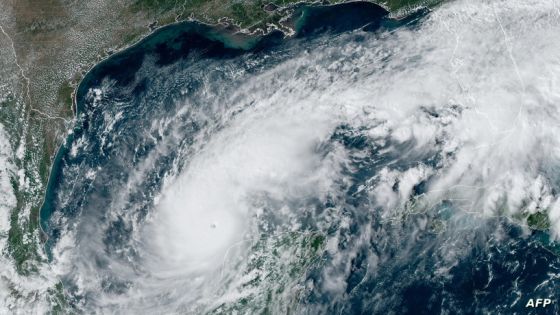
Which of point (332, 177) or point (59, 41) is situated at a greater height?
point (59, 41)

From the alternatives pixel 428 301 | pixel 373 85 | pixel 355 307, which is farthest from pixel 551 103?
pixel 355 307
